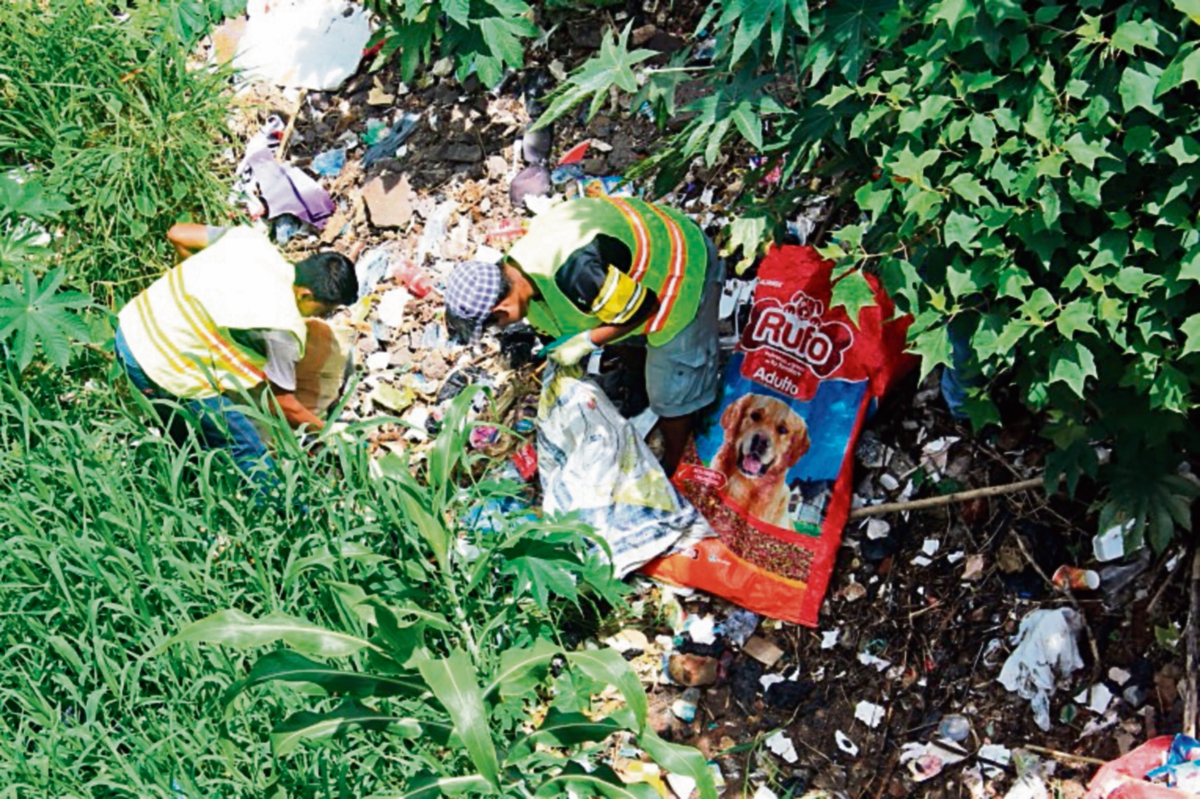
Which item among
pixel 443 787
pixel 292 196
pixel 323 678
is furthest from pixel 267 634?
pixel 292 196

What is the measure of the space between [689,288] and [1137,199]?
140 centimetres

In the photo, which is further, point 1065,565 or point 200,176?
point 200,176

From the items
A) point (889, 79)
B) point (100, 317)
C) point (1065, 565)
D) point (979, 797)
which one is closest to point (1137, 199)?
point (889, 79)

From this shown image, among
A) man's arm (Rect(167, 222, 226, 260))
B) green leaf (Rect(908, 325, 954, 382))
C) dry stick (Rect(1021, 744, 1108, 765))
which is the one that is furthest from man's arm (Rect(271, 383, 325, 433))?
dry stick (Rect(1021, 744, 1108, 765))

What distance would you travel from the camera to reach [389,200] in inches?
205

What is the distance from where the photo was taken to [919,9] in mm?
3055

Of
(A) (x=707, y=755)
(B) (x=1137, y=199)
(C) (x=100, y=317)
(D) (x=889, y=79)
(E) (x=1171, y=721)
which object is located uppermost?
(D) (x=889, y=79)

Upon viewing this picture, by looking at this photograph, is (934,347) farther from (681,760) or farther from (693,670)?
(693,670)

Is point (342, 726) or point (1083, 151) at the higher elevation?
point (1083, 151)

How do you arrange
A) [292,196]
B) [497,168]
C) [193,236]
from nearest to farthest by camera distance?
[193,236]
[497,168]
[292,196]

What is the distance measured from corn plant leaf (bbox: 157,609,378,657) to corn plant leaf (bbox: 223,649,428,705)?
0.11 feet

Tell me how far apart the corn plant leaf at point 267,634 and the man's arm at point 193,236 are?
6.22 feet

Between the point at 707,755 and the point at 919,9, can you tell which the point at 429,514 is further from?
the point at 919,9

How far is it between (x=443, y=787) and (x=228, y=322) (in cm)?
179
